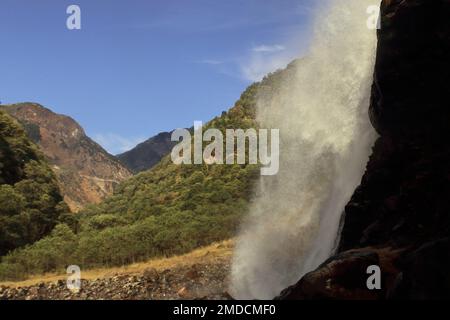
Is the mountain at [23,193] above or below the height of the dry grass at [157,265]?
above

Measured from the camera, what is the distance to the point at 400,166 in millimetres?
18969

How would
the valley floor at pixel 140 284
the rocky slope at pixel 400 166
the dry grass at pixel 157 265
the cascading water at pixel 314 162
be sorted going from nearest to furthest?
the rocky slope at pixel 400 166, the cascading water at pixel 314 162, the valley floor at pixel 140 284, the dry grass at pixel 157 265

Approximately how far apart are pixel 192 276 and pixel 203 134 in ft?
242

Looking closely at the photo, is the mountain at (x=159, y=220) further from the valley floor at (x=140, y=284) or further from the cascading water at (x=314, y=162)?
the cascading water at (x=314, y=162)

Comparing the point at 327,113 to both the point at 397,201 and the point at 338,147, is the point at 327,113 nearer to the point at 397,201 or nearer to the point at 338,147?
the point at 338,147

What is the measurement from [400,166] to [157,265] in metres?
35.3

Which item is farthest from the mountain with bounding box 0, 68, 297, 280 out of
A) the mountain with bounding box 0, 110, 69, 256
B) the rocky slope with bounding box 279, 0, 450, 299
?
the rocky slope with bounding box 279, 0, 450, 299

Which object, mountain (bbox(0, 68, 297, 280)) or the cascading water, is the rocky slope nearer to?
the cascading water

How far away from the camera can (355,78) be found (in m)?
35.1

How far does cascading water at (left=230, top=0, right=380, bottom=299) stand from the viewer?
27.5 metres

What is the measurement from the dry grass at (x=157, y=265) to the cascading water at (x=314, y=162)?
573 cm

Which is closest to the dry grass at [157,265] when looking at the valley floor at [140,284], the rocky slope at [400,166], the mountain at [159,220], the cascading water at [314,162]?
the valley floor at [140,284]

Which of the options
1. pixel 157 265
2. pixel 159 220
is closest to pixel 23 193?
pixel 159 220

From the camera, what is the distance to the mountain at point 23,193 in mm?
52625
